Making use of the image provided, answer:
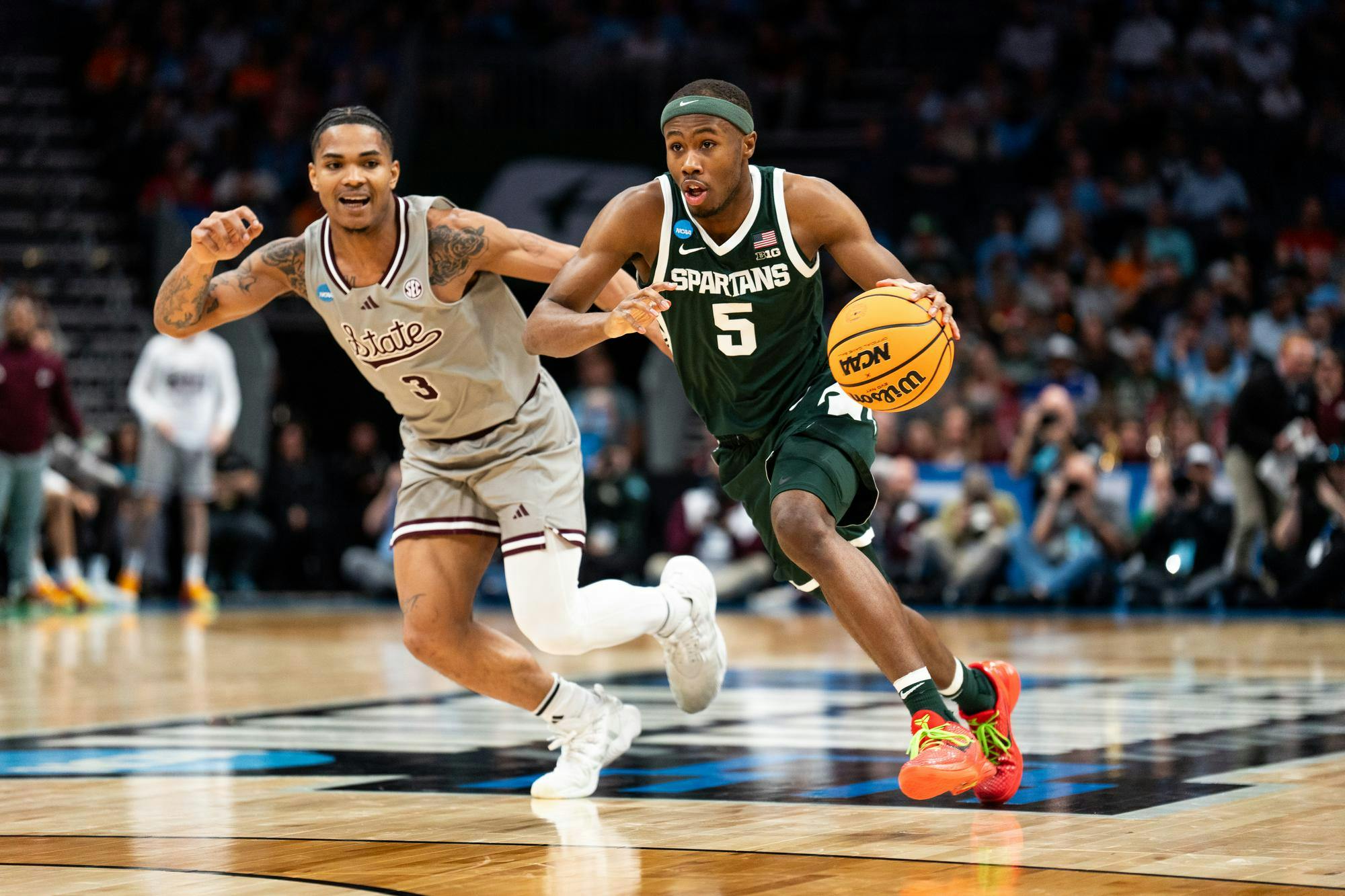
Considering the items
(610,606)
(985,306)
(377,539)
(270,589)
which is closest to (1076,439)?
(985,306)

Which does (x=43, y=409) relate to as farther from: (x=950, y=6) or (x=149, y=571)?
(x=950, y=6)

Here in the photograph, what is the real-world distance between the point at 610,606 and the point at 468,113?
1465cm

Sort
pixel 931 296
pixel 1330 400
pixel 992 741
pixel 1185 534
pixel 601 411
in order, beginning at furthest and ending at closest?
1. pixel 601 411
2. pixel 1185 534
3. pixel 1330 400
4. pixel 992 741
5. pixel 931 296

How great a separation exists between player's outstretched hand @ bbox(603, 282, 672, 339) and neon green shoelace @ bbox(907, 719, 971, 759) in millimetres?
1291

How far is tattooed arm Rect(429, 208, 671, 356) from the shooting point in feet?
19.6

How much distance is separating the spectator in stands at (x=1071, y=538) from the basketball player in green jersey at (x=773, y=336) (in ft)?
29.9

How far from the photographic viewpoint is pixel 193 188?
20.4 m

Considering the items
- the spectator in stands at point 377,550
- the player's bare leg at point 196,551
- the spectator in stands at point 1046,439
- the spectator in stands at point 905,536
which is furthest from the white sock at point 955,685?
the spectator in stands at point 377,550

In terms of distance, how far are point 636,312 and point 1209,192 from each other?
1400 cm

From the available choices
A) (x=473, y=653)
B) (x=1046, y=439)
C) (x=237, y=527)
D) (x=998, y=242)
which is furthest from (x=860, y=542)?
(x=998, y=242)

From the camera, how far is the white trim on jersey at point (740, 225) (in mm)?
5617

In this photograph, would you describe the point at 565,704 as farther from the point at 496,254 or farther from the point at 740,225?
the point at 740,225

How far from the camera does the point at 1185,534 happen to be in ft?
47.3

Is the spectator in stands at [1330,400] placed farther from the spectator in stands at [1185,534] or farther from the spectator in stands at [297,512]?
the spectator in stands at [297,512]
